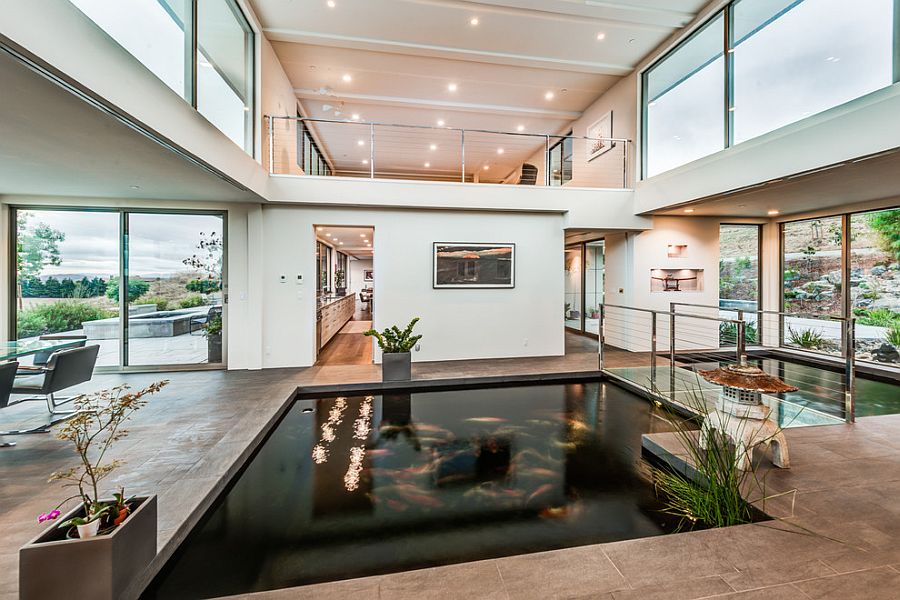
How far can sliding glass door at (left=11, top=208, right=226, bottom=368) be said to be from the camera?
5605 millimetres

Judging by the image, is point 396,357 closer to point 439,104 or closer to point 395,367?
point 395,367

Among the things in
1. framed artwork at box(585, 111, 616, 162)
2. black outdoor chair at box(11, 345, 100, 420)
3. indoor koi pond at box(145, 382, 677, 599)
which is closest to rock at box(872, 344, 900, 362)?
indoor koi pond at box(145, 382, 677, 599)

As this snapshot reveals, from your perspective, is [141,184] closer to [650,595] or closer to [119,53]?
[119,53]

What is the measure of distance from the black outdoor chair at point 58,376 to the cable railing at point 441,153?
3360 mm

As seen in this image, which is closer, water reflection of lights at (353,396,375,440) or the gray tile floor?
the gray tile floor

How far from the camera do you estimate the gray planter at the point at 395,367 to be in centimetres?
521

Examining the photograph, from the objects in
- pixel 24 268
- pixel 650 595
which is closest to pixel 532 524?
pixel 650 595

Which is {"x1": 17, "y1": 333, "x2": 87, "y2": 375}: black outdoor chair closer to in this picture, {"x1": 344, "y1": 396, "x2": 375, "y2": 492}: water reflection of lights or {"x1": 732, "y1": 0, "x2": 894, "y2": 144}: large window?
{"x1": 344, "y1": 396, "x2": 375, "y2": 492}: water reflection of lights

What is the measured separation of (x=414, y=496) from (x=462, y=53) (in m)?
6.31

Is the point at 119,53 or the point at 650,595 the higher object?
the point at 119,53

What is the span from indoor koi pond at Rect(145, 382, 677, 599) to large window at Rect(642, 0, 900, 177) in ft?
12.1

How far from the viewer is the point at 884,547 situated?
193cm

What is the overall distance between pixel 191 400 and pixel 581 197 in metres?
6.22

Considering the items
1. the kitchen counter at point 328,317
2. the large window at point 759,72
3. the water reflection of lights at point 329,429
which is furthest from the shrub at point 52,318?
the large window at point 759,72
